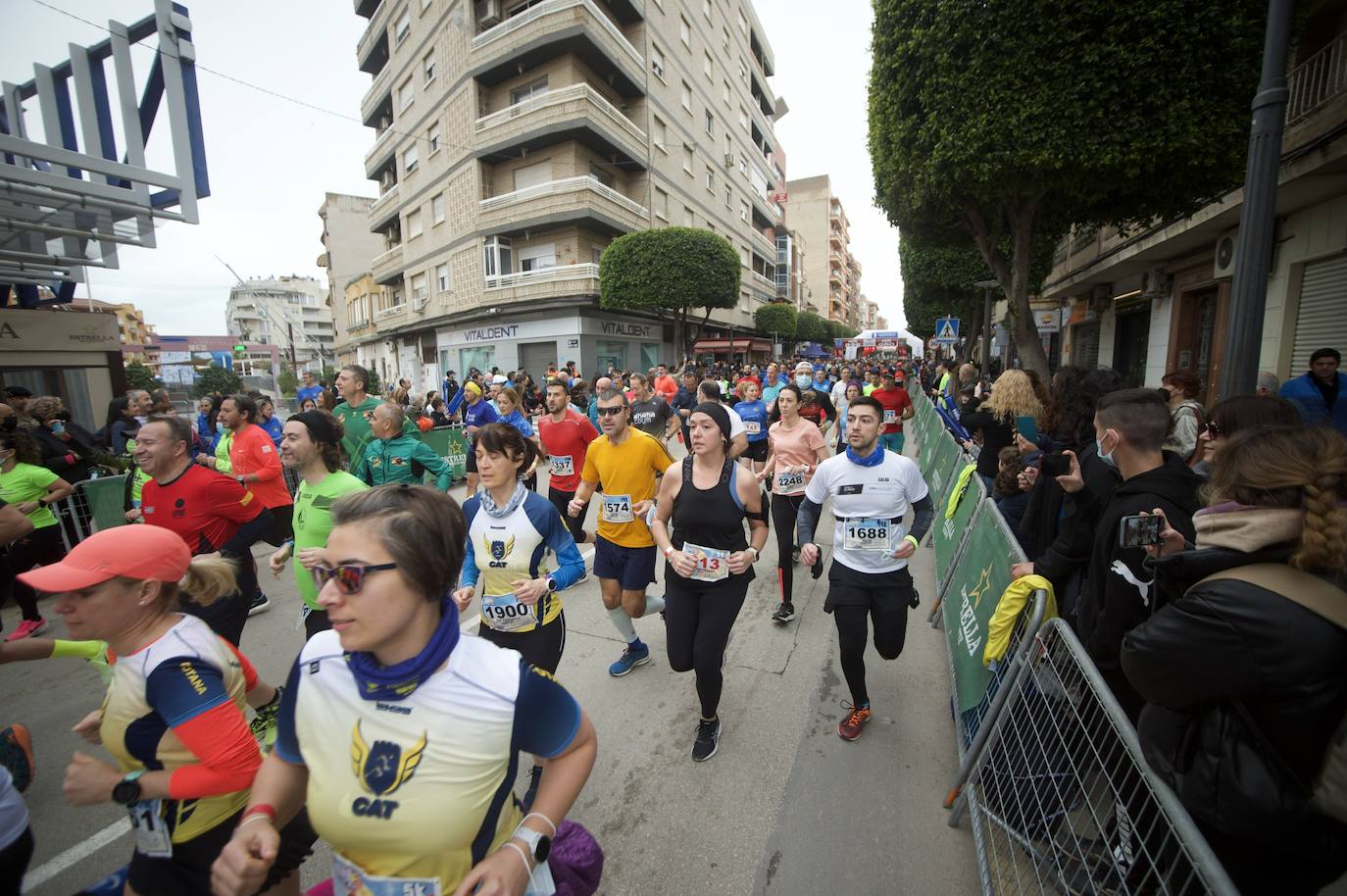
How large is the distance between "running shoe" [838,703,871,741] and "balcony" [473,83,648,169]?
2258 centimetres

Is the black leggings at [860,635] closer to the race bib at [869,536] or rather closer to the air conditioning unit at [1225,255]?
the race bib at [869,536]

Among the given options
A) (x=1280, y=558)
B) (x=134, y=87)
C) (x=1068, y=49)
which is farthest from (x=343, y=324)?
(x=1280, y=558)

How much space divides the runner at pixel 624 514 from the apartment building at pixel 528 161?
62.9 feet

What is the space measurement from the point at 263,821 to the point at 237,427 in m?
4.60

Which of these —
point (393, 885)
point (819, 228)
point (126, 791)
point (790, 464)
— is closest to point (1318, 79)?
point (790, 464)

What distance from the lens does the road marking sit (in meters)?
2.43

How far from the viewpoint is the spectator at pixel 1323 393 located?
5645 mm

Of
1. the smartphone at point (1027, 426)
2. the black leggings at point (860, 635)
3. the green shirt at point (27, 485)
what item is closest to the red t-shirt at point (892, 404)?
the smartphone at point (1027, 426)

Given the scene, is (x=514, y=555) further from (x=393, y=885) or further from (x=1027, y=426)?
(x=1027, y=426)

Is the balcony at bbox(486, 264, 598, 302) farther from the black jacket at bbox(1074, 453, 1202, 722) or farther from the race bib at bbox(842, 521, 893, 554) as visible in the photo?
the black jacket at bbox(1074, 453, 1202, 722)

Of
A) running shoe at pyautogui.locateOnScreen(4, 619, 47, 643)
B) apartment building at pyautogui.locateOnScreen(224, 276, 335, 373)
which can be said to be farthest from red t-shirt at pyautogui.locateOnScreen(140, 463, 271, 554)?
apartment building at pyautogui.locateOnScreen(224, 276, 335, 373)

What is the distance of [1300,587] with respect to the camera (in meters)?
1.38

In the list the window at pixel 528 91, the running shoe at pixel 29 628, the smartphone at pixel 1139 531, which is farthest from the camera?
the window at pixel 528 91

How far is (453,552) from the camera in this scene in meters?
1.45
